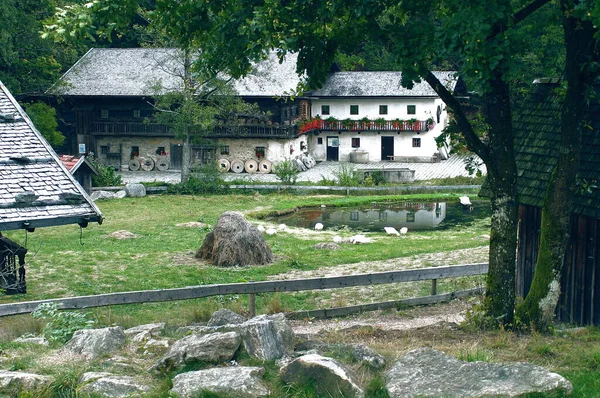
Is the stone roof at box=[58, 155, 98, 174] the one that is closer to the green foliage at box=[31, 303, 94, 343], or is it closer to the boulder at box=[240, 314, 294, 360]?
the green foliage at box=[31, 303, 94, 343]

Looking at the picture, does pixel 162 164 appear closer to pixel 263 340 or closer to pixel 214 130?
pixel 214 130

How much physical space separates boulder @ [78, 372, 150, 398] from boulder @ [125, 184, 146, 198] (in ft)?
108

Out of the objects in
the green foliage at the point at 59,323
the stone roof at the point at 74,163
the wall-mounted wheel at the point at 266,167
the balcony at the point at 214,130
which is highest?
the balcony at the point at 214,130

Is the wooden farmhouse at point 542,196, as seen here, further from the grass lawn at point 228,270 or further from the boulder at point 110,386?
the boulder at point 110,386

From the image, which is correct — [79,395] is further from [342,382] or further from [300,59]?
[300,59]

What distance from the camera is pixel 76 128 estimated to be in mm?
51844

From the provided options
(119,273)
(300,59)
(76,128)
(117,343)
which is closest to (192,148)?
(76,128)

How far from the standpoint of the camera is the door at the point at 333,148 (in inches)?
2186

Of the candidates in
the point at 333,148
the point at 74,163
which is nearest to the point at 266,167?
the point at 333,148

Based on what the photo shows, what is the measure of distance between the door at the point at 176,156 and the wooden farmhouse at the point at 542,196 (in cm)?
3682

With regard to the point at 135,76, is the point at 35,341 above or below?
below

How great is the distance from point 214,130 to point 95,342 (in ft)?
131

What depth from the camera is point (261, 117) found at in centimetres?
4806

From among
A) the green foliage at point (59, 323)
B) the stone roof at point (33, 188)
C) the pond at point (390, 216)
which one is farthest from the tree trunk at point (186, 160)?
the green foliage at point (59, 323)
